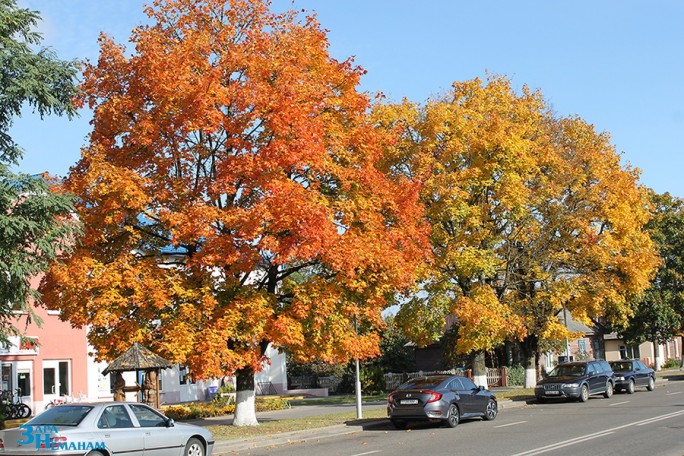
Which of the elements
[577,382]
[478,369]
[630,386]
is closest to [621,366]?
[630,386]

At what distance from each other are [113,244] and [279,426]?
6.99 metres

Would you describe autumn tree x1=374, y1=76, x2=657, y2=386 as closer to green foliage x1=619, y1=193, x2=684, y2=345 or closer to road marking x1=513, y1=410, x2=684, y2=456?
road marking x1=513, y1=410, x2=684, y2=456

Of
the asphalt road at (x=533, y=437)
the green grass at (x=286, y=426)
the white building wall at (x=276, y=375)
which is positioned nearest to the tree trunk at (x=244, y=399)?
the green grass at (x=286, y=426)

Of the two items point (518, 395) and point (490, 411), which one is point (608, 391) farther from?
point (490, 411)

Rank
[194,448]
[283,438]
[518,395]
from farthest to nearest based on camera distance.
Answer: [518,395] → [283,438] → [194,448]

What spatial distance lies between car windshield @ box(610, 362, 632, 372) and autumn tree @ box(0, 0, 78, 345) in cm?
2593

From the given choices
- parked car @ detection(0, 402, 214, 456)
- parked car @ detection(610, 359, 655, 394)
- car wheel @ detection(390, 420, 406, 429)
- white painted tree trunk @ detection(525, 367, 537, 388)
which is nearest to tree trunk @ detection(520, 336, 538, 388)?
white painted tree trunk @ detection(525, 367, 537, 388)

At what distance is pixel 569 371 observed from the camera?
30.5 m

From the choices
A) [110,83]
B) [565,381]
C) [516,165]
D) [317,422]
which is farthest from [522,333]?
[110,83]

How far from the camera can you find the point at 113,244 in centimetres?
2036

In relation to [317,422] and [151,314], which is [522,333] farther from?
[151,314]

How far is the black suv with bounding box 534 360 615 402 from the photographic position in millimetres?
28938

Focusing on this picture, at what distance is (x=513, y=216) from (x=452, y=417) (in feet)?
36.5

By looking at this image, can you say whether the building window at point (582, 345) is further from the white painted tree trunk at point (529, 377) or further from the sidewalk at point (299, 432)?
the sidewalk at point (299, 432)
